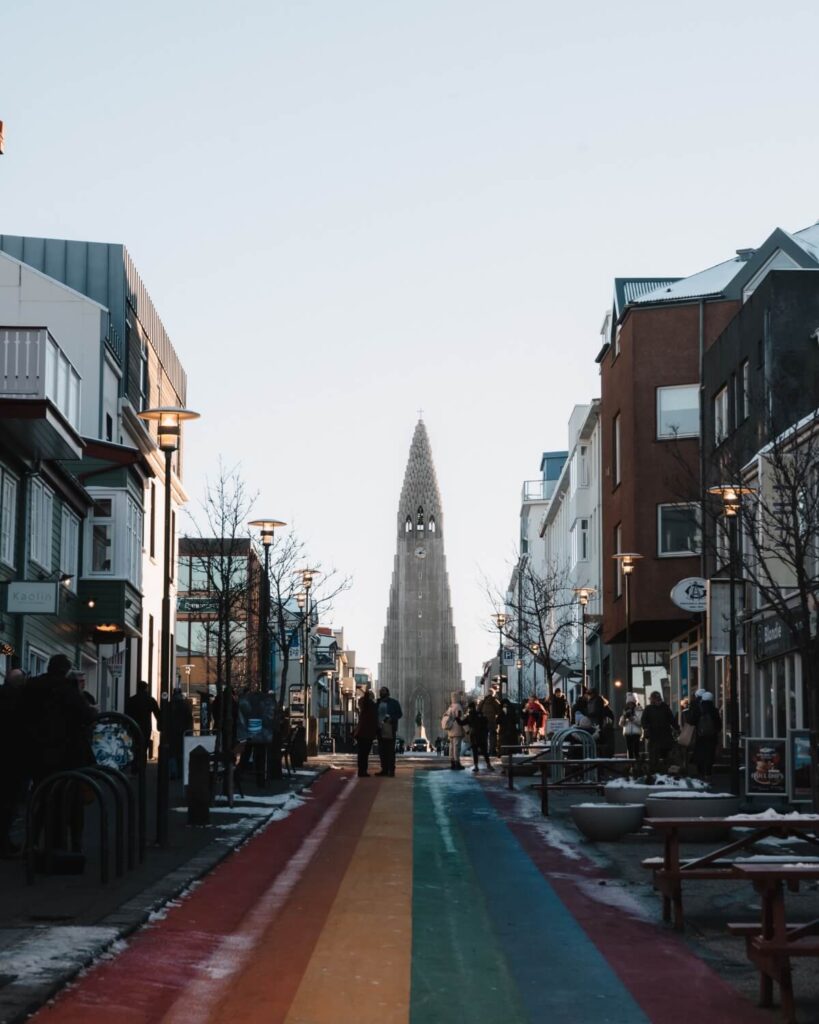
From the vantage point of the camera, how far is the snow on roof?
48.9 meters

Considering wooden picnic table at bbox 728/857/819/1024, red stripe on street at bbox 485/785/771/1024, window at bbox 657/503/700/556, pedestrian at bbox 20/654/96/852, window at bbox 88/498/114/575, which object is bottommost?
red stripe on street at bbox 485/785/771/1024

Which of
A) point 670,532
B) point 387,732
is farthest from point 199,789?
point 670,532

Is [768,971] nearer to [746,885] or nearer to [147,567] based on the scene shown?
[746,885]

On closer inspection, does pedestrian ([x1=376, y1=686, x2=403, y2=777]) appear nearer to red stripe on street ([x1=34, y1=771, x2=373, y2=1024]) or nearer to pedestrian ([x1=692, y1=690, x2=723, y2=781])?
pedestrian ([x1=692, y1=690, x2=723, y2=781])

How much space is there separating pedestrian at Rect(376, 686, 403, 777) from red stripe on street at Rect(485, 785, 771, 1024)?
60.0ft

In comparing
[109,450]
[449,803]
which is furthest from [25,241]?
[449,803]

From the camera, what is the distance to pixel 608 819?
61.6ft

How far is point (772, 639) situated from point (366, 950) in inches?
999

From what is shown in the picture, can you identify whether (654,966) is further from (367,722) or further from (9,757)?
(367,722)

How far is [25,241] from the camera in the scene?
49781 mm

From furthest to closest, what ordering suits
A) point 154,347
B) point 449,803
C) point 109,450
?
point 154,347 → point 109,450 → point 449,803

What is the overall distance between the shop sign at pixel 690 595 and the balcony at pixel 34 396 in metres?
13.7

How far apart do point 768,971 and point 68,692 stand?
8925mm

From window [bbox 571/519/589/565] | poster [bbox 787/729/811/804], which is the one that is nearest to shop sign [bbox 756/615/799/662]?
poster [bbox 787/729/811/804]
